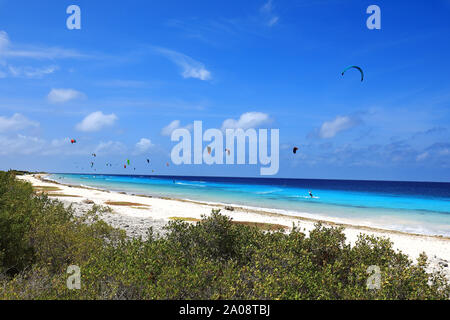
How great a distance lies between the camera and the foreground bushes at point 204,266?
5.99 metres

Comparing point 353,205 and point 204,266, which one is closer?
point 204,266

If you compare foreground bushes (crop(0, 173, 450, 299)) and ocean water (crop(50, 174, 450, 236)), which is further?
ocean water (crop(50, 174, 450, 236))

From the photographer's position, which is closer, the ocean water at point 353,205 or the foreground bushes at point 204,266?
the foreground bushes at point 204,266

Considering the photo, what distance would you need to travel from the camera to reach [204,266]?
6812mm

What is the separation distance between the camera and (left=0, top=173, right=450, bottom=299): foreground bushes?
236 inches

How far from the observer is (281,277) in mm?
6320

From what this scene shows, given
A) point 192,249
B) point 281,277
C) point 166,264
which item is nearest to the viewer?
point 281,277
